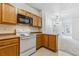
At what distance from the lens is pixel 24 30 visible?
2.13m

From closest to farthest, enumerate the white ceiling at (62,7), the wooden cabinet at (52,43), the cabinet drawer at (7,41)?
1. the cabinet drawer at (7,41)
2. the white ceiling at (62,7)
3. the wooden cabinet at (52,43)

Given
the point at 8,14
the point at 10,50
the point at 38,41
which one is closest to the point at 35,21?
the point at 38,41

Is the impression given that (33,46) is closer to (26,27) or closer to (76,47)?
(26,27)

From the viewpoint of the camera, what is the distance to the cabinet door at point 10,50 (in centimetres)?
175

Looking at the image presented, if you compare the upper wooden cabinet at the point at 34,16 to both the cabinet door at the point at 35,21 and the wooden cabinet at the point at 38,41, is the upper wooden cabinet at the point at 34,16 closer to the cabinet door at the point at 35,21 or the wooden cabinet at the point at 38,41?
the cabinet door at the point at 35,21

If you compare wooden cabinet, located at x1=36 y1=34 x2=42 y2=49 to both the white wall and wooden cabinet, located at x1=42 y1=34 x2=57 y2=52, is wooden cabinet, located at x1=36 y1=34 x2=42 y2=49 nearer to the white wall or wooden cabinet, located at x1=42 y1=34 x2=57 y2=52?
wooden cabinet, located at x1=42 y1=34 x2=57 y2=52

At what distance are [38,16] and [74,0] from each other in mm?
752

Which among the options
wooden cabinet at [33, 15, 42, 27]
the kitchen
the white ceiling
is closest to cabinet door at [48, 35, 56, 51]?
the kitchen

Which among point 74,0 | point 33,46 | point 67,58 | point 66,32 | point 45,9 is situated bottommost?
point 67,58

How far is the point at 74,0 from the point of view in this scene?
203cm

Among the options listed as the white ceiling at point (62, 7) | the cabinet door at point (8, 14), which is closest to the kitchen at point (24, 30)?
the cabinet door at point (8, 14)

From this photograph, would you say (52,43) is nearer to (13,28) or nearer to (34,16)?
(34,16)

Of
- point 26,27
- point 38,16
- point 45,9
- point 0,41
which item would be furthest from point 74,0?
point 0,41

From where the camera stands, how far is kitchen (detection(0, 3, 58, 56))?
2.04 meters
